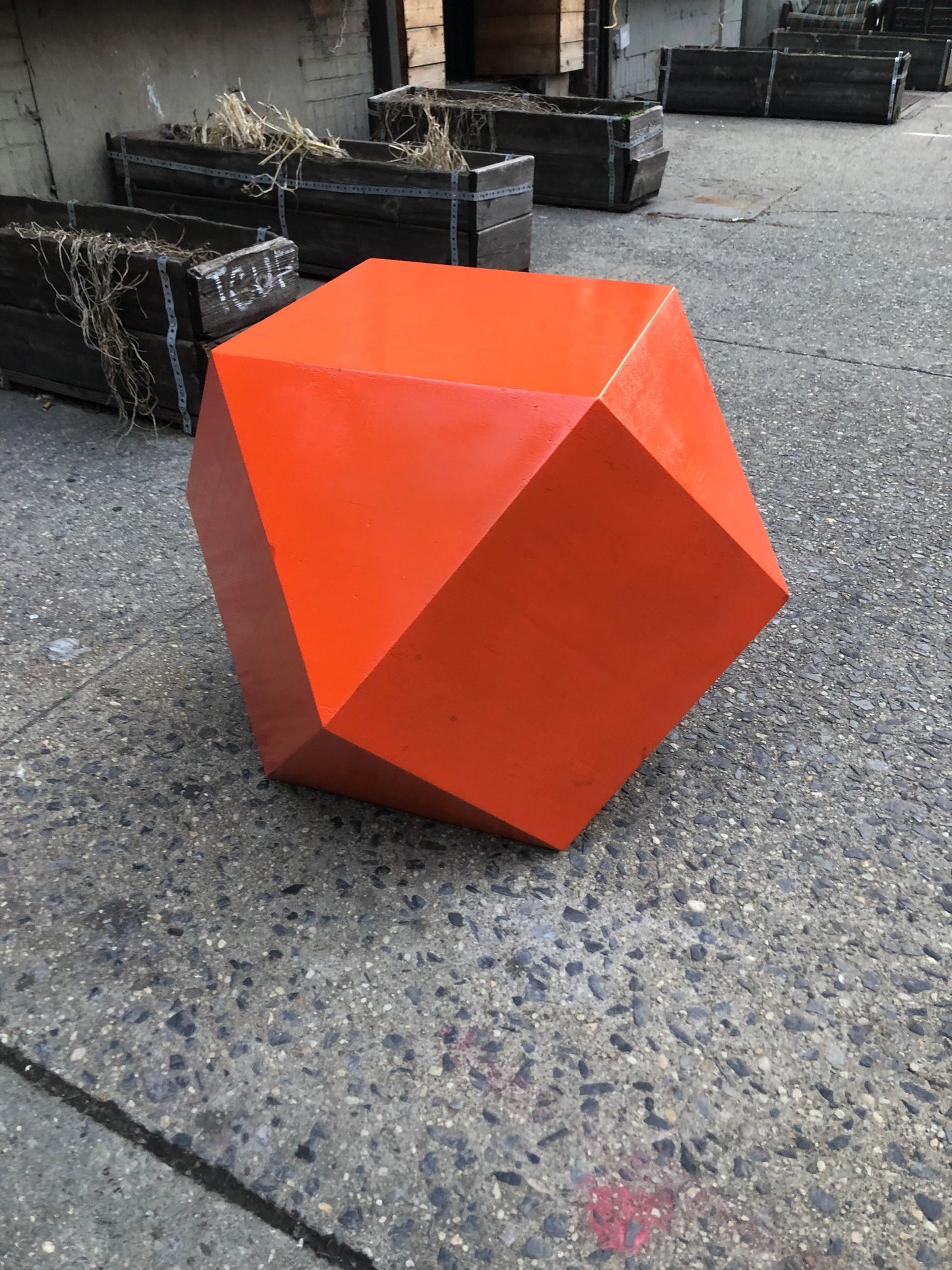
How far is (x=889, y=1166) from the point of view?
176 cm

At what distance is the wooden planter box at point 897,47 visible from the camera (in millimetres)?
12523

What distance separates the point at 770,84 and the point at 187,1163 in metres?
12.2

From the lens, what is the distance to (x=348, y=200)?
5.75 meters

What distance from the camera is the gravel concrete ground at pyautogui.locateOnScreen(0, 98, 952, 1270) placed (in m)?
1.73

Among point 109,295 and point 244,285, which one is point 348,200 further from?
point 109,295

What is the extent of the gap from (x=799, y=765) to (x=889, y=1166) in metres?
1.08

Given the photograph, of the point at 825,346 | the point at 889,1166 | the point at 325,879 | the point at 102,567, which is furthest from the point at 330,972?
the point at 825,346

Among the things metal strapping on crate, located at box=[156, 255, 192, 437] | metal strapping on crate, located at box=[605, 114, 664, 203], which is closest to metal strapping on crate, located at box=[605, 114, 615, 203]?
metal strapping on crate, located at box=[605, 114, 664, 203]

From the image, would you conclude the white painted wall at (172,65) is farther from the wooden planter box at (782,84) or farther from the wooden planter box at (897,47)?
the wooden planter box at (897,47)

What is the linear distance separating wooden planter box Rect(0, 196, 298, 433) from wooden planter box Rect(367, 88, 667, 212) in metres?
3.12

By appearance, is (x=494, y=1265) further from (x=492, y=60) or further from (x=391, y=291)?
(x=492, y=60)

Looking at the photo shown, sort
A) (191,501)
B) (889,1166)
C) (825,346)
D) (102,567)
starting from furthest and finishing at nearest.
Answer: (825,346)
(102,567)
(191,501)
(889,1166)

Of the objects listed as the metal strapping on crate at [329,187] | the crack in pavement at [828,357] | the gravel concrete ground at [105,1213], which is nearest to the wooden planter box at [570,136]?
the metal strapping on crate at [329,187]

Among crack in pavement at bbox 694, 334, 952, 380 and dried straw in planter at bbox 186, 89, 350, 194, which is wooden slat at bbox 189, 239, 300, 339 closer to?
dried straw in planter at bbox 186, 89, 350, 194
